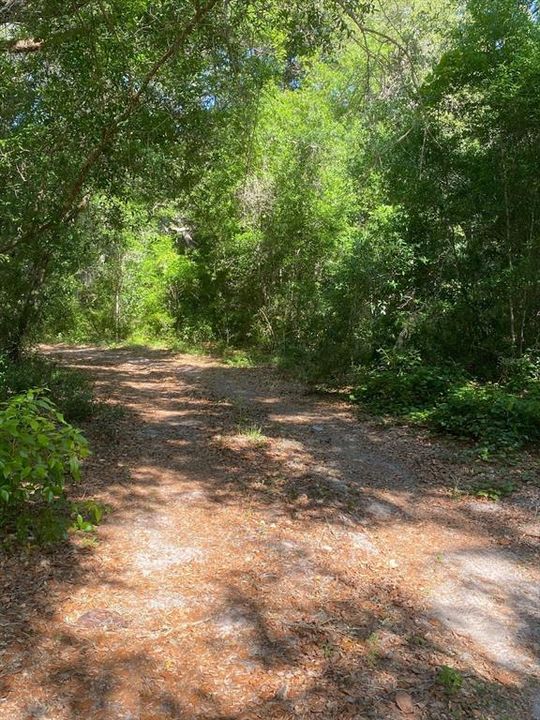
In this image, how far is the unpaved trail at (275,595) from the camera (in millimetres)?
2723

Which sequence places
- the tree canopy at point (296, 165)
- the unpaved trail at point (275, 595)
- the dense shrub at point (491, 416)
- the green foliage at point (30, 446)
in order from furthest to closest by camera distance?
1. the dense shrub at point (491, 416)
2. the tree canopy at point (296, 165)
3. the green foliage at point (30, 446)
4. the unpaved trail at point (275, 595)

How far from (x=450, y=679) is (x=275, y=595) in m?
1.14

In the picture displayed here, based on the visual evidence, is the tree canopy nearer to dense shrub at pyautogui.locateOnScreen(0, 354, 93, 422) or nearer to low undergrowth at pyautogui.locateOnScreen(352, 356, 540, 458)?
low undergrowth at pyautogui.locateOnScreen(352, 356, 540, 458)

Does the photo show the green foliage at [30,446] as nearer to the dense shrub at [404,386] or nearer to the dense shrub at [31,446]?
the dense shrub at [31,446]

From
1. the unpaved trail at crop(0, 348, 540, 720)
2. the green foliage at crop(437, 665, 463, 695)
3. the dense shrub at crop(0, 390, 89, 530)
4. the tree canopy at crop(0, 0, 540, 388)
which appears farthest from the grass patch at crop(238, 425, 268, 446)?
the green foliage at crop(437, 665, 463, 695)

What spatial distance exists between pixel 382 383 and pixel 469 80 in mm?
4962

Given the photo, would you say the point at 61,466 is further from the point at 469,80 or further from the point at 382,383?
the point at 469,80

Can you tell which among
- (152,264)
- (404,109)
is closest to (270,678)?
(404,109)

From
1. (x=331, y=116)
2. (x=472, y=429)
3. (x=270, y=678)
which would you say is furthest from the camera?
(x=331, y=116)

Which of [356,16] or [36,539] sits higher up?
[356,16]

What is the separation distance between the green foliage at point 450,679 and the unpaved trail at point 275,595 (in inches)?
1.4

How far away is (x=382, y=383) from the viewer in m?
9.28

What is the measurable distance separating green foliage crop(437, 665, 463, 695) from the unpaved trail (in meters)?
0.04

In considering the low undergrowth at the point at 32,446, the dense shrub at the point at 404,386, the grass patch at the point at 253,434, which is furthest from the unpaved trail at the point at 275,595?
the dense shrub at the point at 404,386
